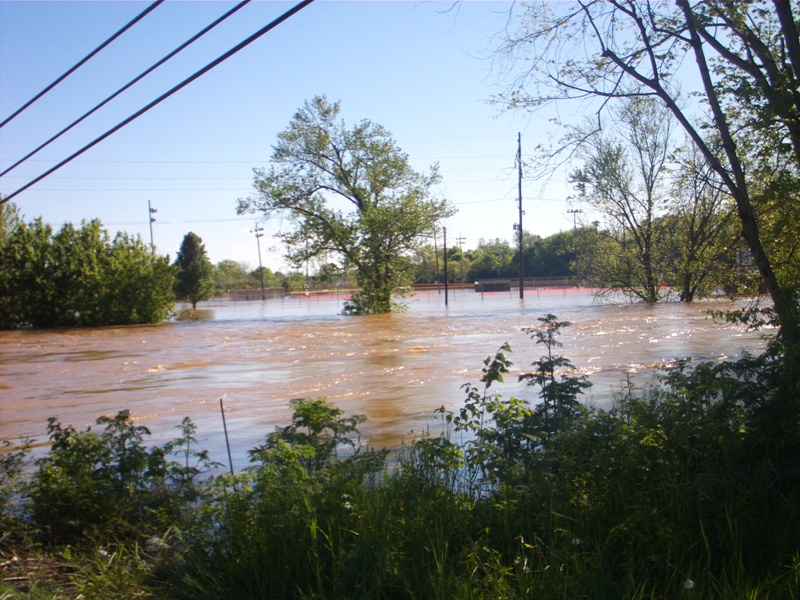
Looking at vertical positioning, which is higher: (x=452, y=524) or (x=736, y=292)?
(x=736, y=292)

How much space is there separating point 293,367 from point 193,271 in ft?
194

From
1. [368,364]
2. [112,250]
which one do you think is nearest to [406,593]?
[368,364]

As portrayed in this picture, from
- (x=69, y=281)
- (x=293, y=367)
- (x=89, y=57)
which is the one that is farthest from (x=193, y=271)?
(x=89, y=57)

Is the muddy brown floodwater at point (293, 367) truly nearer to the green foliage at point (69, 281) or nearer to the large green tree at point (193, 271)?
the green foliage at point (69, 281)

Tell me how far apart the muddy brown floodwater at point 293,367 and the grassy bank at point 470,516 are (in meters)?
2.38

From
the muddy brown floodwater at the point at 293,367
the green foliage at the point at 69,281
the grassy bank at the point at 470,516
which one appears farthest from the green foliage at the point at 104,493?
the green foliage at the point at 69,281

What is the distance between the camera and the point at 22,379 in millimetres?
17719

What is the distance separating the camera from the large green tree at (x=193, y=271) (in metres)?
73.6

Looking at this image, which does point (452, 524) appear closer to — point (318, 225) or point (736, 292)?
point (736, 292)

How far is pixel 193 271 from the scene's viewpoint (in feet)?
242

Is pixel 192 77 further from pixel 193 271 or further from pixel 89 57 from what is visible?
pixel 193 271

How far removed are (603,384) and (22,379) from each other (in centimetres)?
1375

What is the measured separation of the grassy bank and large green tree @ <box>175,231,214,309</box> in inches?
2750

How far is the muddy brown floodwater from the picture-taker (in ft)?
36.4
